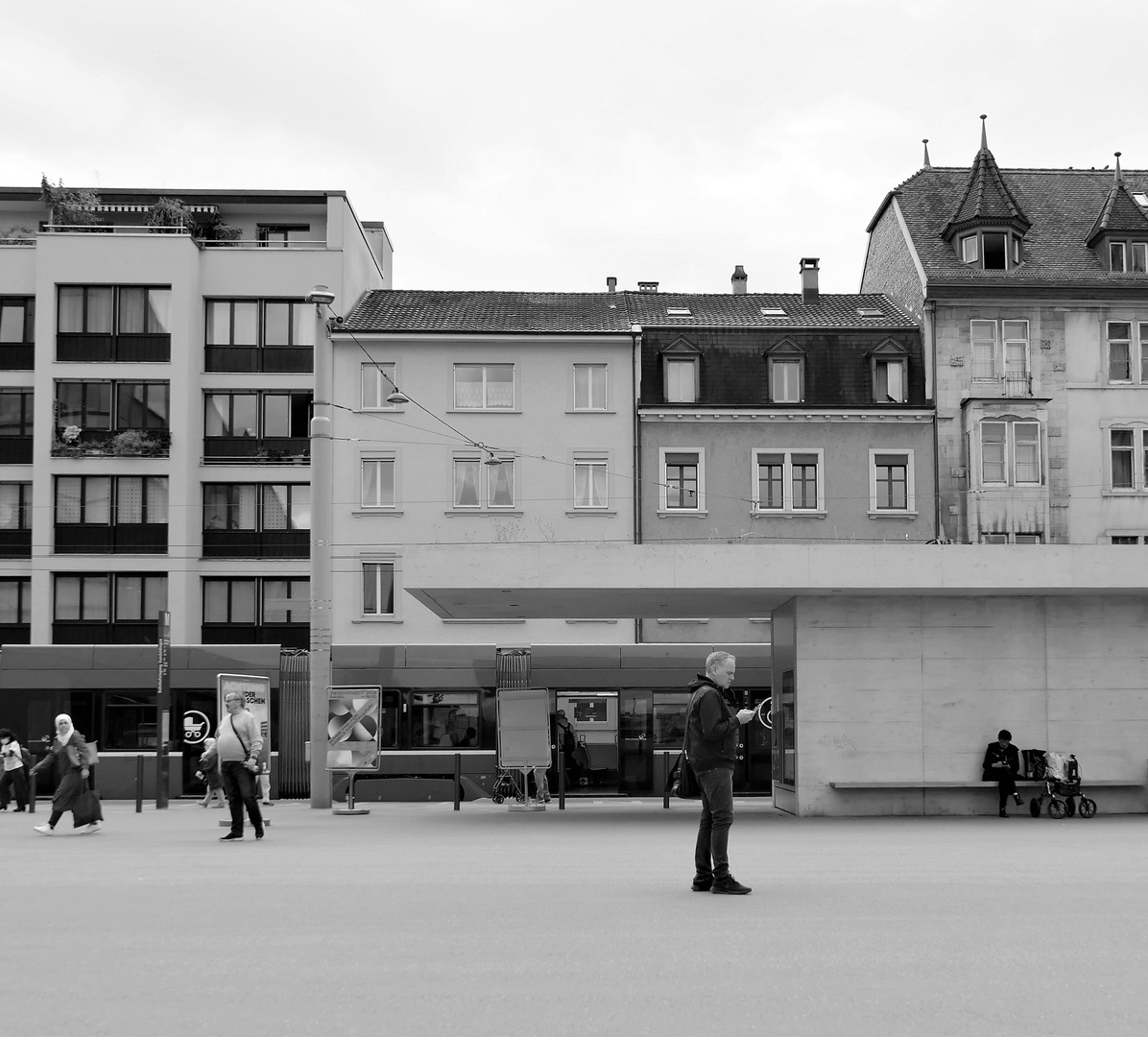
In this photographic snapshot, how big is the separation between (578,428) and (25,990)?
36599mm

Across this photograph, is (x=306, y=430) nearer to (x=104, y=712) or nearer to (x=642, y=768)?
(x=104, y=712)

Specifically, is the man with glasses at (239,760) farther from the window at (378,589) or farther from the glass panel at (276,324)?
the glass panel at (276,324)

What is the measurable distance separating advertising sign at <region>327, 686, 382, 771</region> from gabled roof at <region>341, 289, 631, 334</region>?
20.0 metres

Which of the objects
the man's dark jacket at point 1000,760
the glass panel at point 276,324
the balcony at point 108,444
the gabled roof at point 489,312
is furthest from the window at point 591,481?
the man's dark jacket at point 1000,760

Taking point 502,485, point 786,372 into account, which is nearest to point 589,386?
point 502,485

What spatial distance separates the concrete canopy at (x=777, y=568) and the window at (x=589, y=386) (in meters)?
22.4

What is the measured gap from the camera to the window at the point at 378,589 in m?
43.5

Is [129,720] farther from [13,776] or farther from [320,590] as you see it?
[320,590]

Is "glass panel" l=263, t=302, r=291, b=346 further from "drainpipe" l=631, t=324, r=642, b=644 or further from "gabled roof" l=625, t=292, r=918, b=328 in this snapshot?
Answer: "drainpipe" l=631, t=324, r=642, b=644

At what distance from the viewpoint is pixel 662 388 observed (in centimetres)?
4438

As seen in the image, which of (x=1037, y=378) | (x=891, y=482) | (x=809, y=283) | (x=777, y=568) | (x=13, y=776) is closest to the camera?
(x=777, y=568)

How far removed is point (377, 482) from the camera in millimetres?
44062

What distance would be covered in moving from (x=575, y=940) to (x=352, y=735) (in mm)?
16205

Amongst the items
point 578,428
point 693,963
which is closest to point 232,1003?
point 693,963
